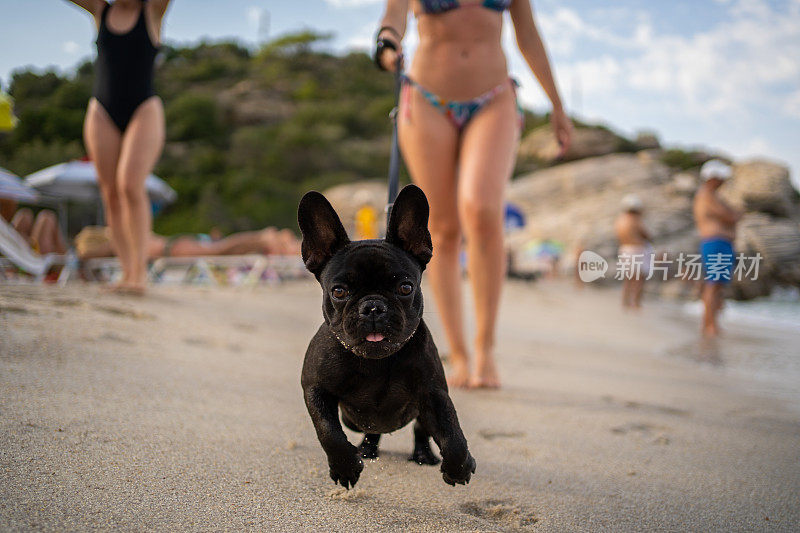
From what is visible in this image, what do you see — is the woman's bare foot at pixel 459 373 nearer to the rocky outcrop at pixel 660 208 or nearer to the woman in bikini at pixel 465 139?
the woman in bikini at pixel 465 139

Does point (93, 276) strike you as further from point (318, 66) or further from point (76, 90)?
point (318, 66)

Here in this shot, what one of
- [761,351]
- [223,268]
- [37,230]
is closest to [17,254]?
[37,230]

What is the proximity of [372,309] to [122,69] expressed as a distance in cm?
375

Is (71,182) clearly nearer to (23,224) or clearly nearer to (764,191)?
(23,224)

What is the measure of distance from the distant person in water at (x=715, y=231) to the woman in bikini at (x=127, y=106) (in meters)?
5.75

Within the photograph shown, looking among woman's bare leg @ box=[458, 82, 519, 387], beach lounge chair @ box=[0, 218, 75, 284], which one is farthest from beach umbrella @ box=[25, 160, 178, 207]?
woman's bare leg @ box=[458, 82, 519, 387]

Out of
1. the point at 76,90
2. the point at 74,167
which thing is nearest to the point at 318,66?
the point at 76,90

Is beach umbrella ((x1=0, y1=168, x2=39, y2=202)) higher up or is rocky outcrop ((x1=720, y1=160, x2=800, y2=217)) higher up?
rocky outcrop ((x1=720, y1=160, x2=800, y2=217))

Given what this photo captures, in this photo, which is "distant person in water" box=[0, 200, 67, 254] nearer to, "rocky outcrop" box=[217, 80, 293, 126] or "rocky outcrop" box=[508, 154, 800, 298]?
"rocky outcrop" box=[508, 154, 800, 298]

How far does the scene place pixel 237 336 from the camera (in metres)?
3.60

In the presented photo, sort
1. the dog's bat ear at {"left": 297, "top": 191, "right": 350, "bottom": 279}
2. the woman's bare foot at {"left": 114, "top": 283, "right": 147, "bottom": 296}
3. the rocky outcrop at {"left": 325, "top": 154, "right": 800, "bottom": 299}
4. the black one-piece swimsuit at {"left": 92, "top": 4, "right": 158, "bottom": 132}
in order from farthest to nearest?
the rocky outcrop at {"left": 325, "top": 154, "right": 800, "bottom": 299} → the woman's bare foot at {"left": 114, "top": 283, "right": 147, "bottom": 296} → the black one-piece swimsuit at {"left": 92, "top": 4, "right": 158, "bottom": 132} → the dog's bat ear at {"left": 297, "top": 191, "right": 350, "bottom": 279}

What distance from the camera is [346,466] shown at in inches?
49.8

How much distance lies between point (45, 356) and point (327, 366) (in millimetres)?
1391

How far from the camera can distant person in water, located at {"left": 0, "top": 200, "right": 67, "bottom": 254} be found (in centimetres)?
778
